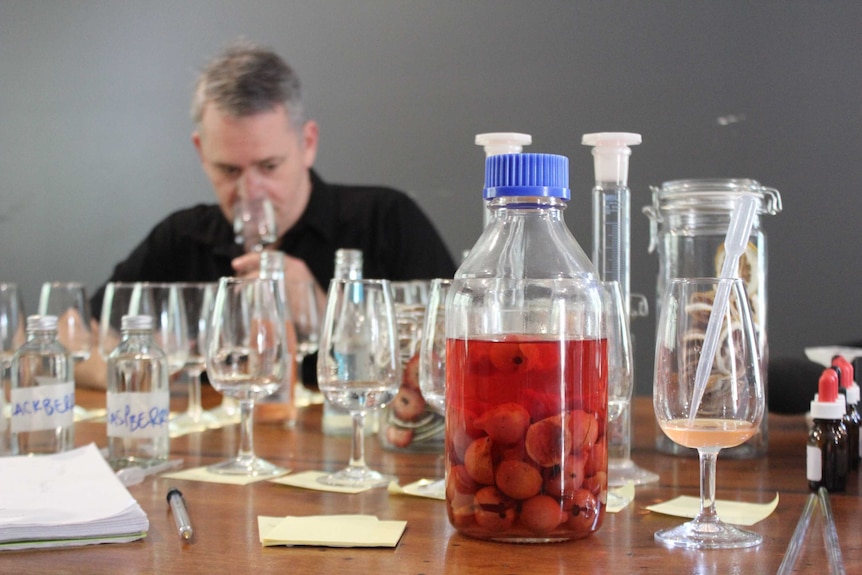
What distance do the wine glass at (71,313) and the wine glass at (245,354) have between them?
575 millimetres

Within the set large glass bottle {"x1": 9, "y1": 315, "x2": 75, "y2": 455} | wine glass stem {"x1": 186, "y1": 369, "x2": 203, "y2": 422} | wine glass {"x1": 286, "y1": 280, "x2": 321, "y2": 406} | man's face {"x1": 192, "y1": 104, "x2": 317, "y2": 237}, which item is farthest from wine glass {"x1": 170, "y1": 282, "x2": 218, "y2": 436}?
man's face {"x1": 192, "y1": 104, "x2": 317, "y2": 237}

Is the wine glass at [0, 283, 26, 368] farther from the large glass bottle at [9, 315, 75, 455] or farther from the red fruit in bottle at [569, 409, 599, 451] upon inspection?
the red fruit in bottle at [569, 409, 599, 451]

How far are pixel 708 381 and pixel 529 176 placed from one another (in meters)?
0.20

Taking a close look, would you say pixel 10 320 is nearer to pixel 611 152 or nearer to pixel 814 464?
pixel 611 152

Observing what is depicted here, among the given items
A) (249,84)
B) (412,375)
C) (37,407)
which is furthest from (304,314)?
(249,84)

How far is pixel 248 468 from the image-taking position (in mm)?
1027

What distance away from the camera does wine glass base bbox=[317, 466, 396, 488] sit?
95cm

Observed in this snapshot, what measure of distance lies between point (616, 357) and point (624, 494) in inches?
5.1

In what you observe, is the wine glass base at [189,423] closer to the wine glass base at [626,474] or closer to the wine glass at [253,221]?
the wine glass base at [626,474]

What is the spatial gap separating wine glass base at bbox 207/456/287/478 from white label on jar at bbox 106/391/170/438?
8cm

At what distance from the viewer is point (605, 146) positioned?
958 mm

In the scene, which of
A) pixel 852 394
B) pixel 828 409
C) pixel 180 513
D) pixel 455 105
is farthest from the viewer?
pixel 455 105

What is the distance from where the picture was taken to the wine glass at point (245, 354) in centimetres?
103

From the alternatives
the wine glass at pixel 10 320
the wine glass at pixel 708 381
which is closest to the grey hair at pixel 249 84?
the wine glass at pixel 10 320
